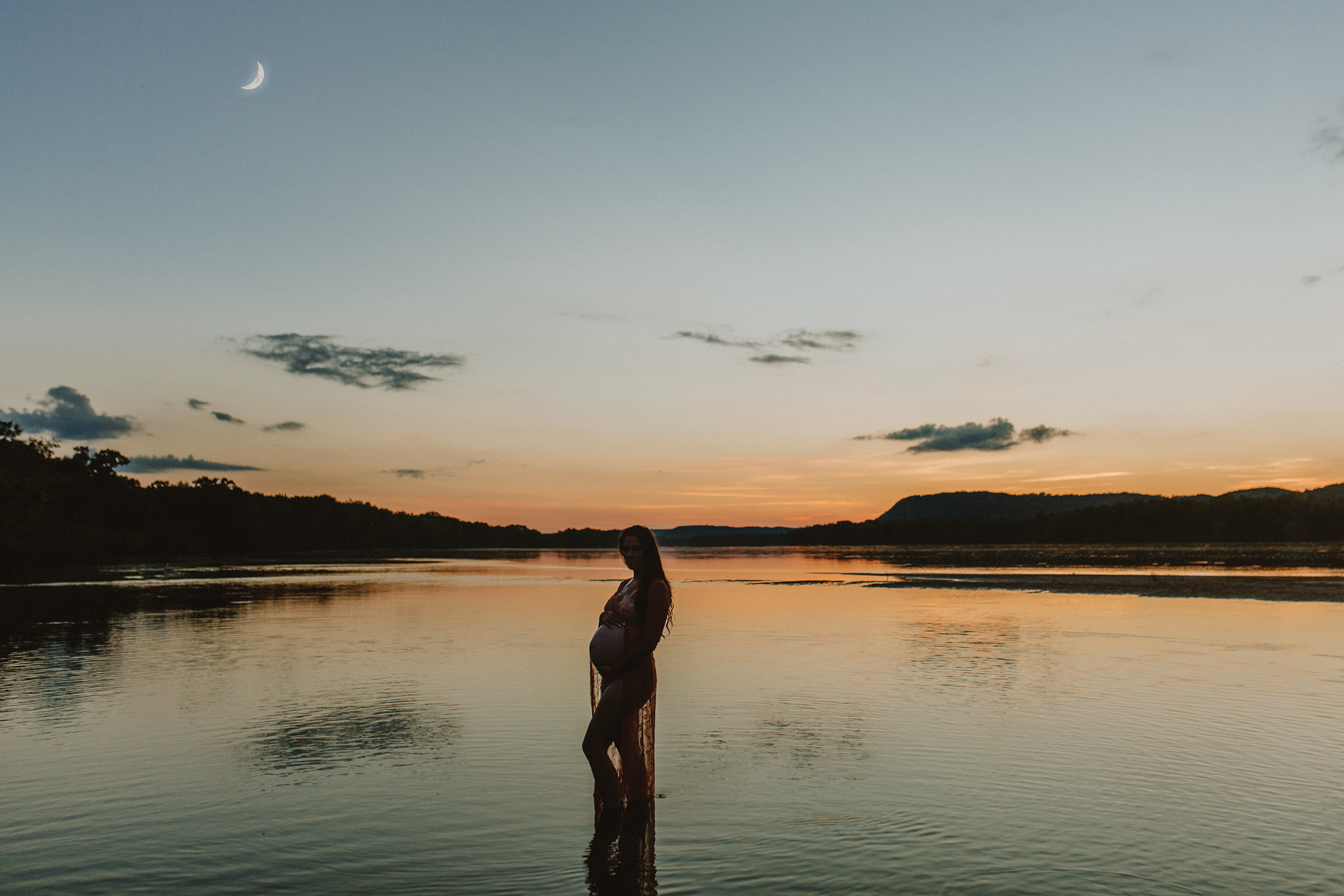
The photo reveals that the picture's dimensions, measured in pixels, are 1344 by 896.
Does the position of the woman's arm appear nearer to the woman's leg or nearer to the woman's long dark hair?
the woman's long dark hair

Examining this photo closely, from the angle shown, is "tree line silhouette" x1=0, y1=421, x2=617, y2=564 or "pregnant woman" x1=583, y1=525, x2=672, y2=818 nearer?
"pregnant woman" x1=583, y1=525, x2=672, y2=818

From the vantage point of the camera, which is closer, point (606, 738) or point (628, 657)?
point (628, 657)

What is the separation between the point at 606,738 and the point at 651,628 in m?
1.02

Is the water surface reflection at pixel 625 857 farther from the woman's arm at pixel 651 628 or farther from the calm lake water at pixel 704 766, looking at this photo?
the woman's arm at pixel 651 628

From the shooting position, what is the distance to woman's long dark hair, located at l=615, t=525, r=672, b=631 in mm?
7090

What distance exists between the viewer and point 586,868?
665 cm

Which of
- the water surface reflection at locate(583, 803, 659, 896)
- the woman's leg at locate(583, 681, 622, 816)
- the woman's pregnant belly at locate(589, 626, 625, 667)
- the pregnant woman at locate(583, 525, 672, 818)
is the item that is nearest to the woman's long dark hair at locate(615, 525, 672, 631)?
the pregnant woman at locate(583, 525, 672, 818)

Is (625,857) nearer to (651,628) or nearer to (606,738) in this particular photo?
(606,738)

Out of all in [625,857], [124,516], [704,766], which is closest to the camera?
[625,857]

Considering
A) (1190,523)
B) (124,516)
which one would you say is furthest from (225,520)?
(1190,523)

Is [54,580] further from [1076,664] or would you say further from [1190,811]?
[1190,811]

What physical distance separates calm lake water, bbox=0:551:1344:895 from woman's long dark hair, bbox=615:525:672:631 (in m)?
1.85

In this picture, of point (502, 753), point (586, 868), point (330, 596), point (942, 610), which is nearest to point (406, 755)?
point (502, 753)

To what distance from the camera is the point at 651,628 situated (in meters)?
7.01
